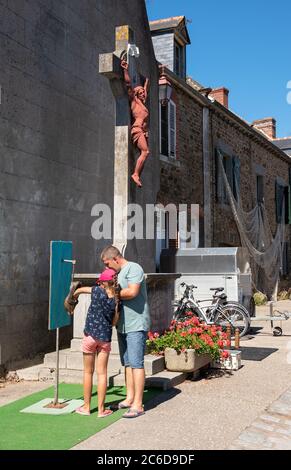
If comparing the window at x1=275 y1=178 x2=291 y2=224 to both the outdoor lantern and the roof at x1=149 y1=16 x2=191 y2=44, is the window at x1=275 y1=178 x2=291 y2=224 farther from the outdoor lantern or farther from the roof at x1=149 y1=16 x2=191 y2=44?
the outdoor lantern

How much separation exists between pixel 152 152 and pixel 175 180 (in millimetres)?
2516

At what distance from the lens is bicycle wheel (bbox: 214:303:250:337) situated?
10.1m

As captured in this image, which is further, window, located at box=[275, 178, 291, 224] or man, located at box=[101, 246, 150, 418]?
window, located at box=[275, 178, 291, 224]

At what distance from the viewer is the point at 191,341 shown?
653cm

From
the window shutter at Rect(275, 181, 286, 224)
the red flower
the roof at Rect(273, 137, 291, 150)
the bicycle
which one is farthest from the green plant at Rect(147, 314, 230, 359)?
the roof at Rect(273, 137, 291, 150)

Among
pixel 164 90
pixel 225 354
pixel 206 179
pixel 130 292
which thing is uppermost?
pixel 164 90

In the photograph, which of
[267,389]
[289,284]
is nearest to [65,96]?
[267,389]

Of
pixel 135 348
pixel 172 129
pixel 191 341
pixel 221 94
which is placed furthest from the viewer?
pixel 221 94

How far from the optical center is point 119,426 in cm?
454

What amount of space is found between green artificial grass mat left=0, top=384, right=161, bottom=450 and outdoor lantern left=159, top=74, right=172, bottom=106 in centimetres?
942

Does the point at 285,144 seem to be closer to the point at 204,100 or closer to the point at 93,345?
the point at 204,100

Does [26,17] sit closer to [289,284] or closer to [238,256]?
[238,256]

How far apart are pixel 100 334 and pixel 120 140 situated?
315 cm

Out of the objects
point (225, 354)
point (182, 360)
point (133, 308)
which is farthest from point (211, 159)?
point (133, 308)
